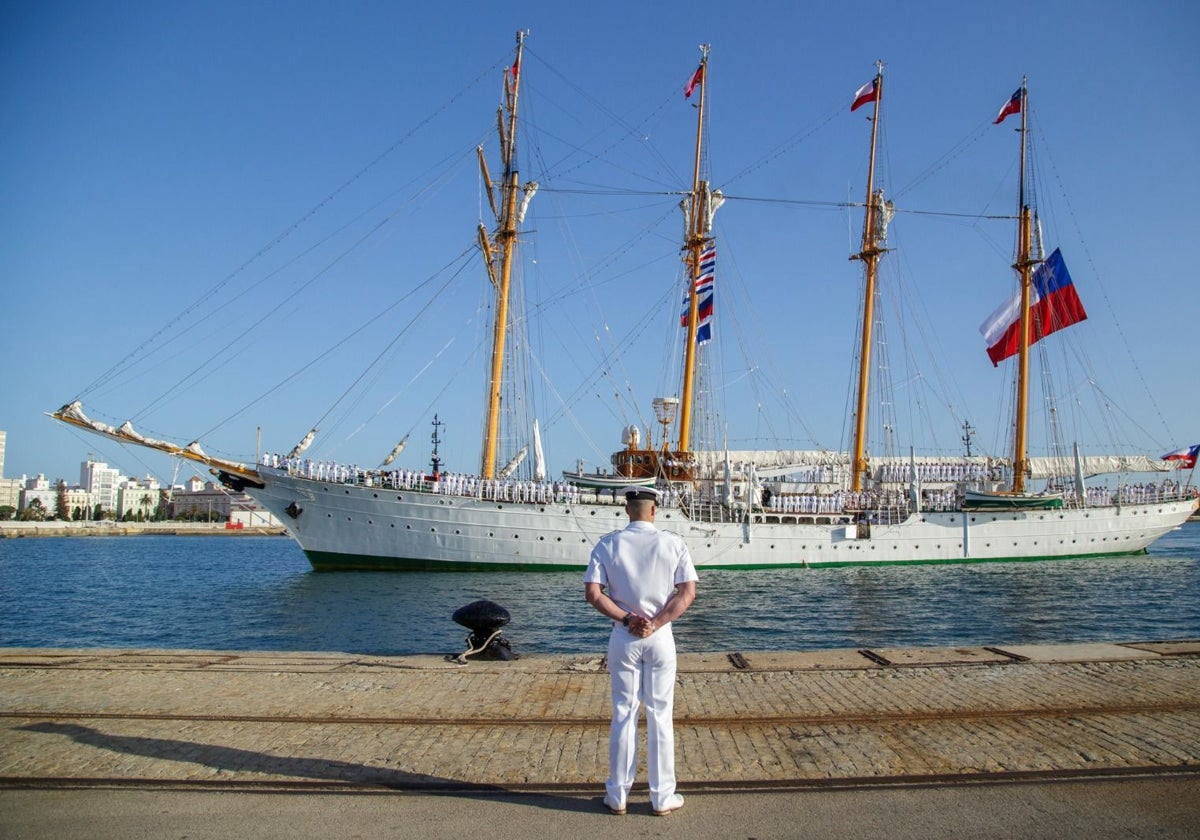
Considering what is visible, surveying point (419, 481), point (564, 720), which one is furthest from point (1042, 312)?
point (564, 720)

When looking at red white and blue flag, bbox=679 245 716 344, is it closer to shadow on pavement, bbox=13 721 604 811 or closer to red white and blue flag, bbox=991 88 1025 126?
red white and blue flag, bbox=991 88 1025 126

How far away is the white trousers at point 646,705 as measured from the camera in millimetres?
5172

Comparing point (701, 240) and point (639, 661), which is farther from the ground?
point (701, 240)

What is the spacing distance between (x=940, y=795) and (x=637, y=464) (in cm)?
4198

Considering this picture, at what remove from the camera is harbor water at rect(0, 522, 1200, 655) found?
764 inches

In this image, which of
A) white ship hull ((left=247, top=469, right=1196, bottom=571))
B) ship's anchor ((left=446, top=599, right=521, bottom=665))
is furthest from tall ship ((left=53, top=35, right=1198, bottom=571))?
ship's anchor ((left=446, top=599, right=521, bottom=665))

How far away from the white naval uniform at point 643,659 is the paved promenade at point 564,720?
0.59 m

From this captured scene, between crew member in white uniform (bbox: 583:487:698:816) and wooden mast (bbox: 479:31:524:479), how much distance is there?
35.1 meters

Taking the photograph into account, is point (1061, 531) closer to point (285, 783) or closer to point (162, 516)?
point (285, 783)

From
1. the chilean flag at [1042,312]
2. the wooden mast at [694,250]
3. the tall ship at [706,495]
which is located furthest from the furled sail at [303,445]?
the chilean flag at [1042,312]

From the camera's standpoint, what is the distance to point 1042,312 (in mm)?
49906

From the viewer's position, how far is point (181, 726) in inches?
287

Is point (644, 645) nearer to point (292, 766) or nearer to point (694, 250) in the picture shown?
point (292, 766)

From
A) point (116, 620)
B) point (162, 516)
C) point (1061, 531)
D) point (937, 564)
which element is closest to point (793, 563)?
point (937, 564)
